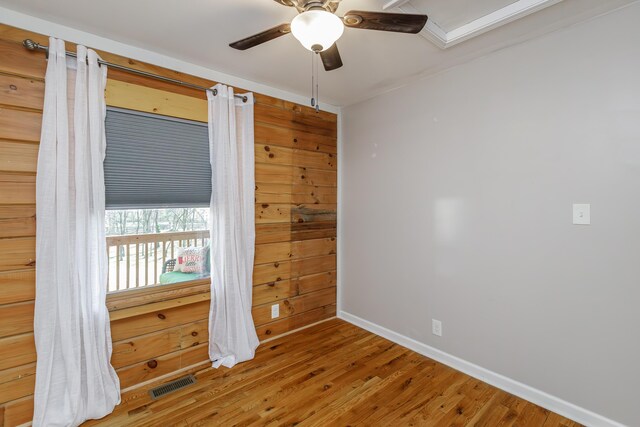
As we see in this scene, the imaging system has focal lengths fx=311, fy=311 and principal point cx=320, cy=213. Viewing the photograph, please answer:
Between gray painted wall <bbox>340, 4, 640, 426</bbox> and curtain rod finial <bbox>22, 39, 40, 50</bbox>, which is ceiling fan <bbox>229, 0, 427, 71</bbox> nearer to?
gray painted wall <bbox>340, 4, 640, 426</bbox>

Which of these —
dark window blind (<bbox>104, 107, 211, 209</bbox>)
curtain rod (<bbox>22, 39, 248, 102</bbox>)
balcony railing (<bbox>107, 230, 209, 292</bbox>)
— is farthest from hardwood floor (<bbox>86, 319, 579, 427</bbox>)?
curtain rod (<bbox>22, 39, 248, 102</bbox>)

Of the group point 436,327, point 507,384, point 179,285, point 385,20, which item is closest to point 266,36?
point 385,20

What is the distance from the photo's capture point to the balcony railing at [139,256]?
2.19m

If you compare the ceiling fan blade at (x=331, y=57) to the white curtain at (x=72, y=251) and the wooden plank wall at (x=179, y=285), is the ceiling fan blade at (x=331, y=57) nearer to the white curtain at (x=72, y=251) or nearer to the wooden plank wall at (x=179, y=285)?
the wooden plank wall at (x=179, y=285)

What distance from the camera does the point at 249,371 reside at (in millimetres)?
2438

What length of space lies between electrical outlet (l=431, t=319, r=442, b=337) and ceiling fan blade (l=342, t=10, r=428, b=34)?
2.19 metres

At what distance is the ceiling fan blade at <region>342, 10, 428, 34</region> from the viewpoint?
139 centimetres

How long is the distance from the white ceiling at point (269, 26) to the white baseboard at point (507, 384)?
2332 mm

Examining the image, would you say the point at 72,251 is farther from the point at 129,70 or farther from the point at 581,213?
the point at 581,213

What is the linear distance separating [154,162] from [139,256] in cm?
70

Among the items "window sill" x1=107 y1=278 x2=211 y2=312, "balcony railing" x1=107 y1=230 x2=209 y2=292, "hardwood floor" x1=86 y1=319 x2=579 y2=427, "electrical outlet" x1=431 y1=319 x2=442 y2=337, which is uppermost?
"balcony railing" x1=107 y1=230 x2=209 y2=292

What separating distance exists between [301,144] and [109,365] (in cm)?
234

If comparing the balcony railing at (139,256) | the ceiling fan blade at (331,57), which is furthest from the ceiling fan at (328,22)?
the balcony railing at (139,256)

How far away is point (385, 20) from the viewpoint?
1.44m
